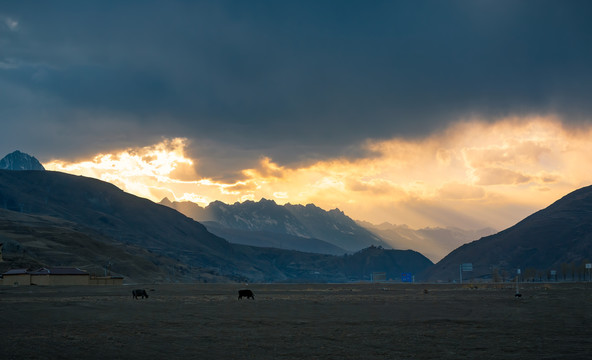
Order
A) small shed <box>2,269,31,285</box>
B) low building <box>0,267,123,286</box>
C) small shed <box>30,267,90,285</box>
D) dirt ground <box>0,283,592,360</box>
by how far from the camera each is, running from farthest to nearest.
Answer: small shed <box>30,267,90,285</box> → low building <box>0,267,123,286</box> → small shed <box>2,269,31,285</box> → dirt ground <box>0,283,592,360</box>

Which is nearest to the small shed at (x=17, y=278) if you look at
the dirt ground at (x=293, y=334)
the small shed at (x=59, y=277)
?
the small shed at (x=59, y=277)

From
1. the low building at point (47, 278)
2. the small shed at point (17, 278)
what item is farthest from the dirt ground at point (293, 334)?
the low building at point (47, 278)

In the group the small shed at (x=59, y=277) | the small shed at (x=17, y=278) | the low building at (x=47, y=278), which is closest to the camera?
the small shed at (x=17, y=278)

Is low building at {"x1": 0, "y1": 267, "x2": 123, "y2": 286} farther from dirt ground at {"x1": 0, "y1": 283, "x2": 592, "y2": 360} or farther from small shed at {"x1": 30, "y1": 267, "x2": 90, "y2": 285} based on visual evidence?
dirt ground at {"x1": 0, "y1": 283, "x2": 592, "y2": 360}

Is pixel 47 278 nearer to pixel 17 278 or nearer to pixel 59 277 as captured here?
pixel 59 277

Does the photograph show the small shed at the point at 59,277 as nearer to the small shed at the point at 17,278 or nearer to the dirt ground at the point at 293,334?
the small shed at the point at 17,278

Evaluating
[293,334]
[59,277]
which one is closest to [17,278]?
[59,277]

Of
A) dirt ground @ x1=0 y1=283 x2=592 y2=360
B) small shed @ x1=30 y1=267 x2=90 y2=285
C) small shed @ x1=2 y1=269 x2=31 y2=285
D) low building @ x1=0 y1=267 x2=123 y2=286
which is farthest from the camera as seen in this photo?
small shed @ x1=30 y1=267 x2=90 y2=285

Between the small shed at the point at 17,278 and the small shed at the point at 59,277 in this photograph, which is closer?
the small shed at the point at 17,278

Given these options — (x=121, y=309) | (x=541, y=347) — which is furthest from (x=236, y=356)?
(x=121, y=309)

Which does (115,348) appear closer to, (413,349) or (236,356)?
(236,356)

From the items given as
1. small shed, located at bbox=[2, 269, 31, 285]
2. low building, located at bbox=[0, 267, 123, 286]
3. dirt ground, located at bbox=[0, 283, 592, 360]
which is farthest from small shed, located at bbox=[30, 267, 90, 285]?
dirt ground, located at bbox=[0, 283, 592, 360]

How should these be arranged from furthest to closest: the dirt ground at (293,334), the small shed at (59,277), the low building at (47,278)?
the small shed at (59,277) → the low building at (47,278) → the dirt ground at (293,334)

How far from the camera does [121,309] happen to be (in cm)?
5359
